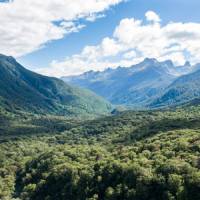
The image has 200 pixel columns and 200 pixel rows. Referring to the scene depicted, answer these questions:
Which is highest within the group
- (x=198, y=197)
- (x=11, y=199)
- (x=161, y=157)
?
(x=161, y=157)

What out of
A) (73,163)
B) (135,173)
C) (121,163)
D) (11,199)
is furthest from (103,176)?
(11,199)

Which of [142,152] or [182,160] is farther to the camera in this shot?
[142,152]

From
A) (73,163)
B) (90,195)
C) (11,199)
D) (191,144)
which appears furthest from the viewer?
(73,163)

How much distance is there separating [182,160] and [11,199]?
8195 cm

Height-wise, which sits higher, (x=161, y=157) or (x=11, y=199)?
(x=161, y=157)

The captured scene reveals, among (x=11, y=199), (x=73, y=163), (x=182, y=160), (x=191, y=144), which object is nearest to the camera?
(x=182, y=160)

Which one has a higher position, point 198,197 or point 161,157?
point 161,157

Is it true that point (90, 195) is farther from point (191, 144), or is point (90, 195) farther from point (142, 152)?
point (191, 144)

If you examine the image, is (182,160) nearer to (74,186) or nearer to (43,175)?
(74,186)

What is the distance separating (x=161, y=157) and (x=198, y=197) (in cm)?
3596

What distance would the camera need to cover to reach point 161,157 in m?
156

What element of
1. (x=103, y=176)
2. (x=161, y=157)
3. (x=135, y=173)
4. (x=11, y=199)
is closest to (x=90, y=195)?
(x=103, y=176)

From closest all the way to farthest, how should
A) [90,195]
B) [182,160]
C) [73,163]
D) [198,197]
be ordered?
[198,197], [182,160], [90,195], [73,163]

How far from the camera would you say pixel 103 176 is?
161000mm
